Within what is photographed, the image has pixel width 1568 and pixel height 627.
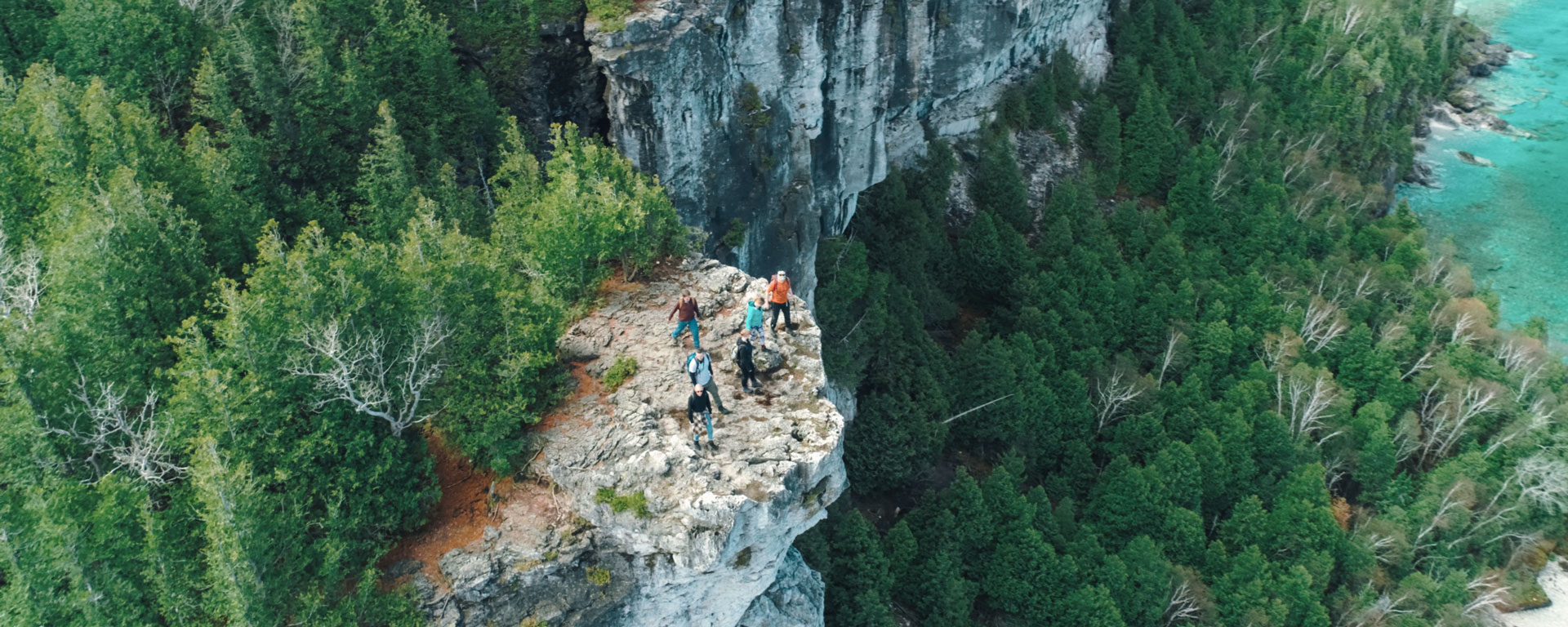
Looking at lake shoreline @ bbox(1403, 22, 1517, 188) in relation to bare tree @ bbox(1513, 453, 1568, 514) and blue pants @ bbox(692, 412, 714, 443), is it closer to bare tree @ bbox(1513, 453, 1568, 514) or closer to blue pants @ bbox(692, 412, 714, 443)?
bare tree @ bbox(1513, 453, 1568, 514)

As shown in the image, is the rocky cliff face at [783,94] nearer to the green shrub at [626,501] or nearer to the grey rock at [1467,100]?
the green shrub at [626,501]

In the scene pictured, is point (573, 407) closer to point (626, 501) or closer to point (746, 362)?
point (626, 501)

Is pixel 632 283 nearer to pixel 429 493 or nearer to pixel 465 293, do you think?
pixel 465 293

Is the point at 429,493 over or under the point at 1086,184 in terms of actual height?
over

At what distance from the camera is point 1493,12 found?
127938mm

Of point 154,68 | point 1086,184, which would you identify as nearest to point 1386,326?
point 1086,184

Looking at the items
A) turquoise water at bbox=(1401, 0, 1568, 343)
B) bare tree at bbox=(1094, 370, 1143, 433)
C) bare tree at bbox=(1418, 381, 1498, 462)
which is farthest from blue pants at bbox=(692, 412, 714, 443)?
turquoise water at bbox=(1401, 0, 1568, 343)

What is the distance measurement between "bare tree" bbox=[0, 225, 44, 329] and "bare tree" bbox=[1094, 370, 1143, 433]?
48.1 meters

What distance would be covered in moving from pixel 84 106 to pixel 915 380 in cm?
3741

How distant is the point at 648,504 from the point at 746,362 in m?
4.24

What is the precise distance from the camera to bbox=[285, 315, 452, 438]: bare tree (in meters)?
21.0

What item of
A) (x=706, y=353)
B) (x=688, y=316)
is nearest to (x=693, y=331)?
(x=688, y=316)

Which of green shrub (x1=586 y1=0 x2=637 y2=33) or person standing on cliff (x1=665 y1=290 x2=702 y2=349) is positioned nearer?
person standing on cliff (x1=665 y1=290 x2=702 y2=349)

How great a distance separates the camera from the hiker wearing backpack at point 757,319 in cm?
2516
